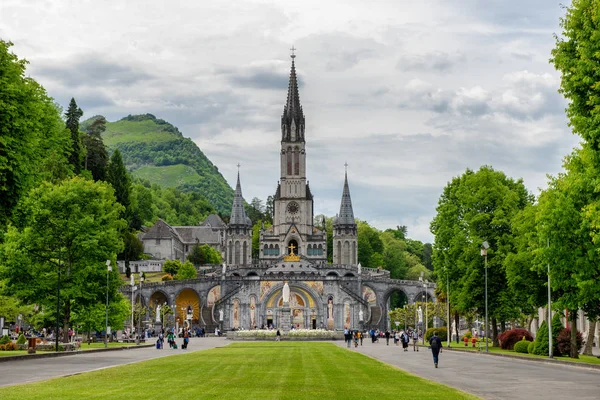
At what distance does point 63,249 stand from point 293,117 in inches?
4874

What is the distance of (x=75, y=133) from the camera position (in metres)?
130

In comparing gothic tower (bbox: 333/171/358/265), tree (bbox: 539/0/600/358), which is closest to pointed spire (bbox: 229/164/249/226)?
gothic tower (bbox: 333/171/358/265)

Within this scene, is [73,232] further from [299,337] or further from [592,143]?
[299,337]

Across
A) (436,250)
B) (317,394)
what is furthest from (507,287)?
(317,394)

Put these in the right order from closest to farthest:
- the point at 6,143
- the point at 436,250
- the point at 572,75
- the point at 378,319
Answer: the point at 572,75 < the point at 6,143 < the point at 436,250 < the point at 378,319

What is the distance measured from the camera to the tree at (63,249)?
60.7 meters

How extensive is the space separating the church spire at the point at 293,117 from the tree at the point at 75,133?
49347 millimetres

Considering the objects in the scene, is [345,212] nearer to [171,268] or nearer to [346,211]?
[346,211]

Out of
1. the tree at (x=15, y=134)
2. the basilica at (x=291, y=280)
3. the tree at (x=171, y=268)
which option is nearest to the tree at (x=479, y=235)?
the tree at (x=15, y=134)

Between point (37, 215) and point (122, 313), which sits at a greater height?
point (37, 215)

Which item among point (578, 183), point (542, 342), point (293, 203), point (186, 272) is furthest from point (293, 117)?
point (578, 183)

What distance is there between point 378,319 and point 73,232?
9712 cm

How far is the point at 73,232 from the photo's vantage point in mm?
62656

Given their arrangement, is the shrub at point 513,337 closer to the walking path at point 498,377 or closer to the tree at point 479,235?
the tree at point 479,235
